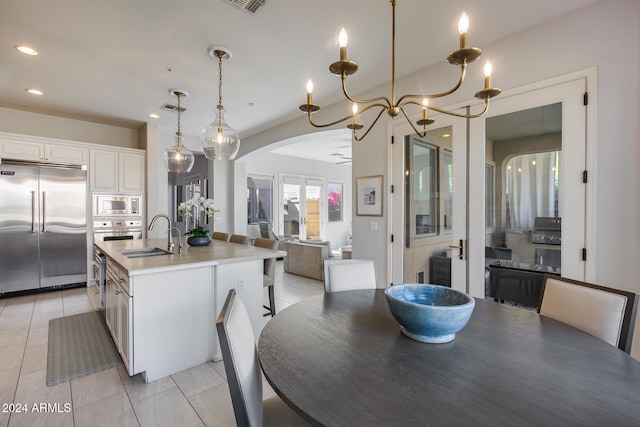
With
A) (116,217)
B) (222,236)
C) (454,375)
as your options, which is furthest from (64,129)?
(454,375)

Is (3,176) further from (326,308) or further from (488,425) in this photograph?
(488,425)

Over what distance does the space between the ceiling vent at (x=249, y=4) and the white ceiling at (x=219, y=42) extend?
0.06 m

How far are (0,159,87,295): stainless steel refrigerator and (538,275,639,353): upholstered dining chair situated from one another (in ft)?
19.1

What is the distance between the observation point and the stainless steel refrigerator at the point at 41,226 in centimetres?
404

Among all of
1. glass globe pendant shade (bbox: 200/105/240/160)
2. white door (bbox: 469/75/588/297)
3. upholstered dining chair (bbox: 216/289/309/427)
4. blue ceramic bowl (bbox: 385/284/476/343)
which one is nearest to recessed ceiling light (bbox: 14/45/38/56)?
glass globe pendant shade (bbox: 200/105/240/160)

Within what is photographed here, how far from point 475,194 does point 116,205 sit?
5374 millimetres

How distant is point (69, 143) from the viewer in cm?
450

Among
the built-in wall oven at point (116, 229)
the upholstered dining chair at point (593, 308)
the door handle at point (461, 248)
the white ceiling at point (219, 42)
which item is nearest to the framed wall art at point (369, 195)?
the door handle at point (461, 248)

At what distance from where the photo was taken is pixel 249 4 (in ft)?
7.17

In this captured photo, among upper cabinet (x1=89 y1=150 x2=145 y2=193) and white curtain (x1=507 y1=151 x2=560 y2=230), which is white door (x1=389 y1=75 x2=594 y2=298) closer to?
white curtain (x1=507 y1=151 x2=560 y2=230)

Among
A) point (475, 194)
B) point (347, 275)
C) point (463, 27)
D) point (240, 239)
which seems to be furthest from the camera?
point (240, 239)

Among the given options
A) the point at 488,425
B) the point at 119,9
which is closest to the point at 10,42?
the point at 119,9

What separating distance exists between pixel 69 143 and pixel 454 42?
5.45 metres

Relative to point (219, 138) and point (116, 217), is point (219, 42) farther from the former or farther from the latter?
point (116, 217)
